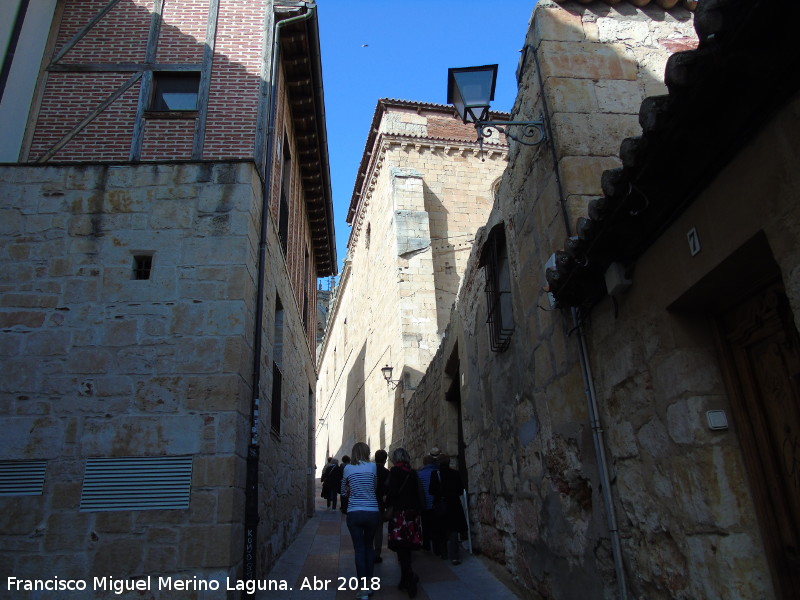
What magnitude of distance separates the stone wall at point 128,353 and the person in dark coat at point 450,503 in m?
1.78

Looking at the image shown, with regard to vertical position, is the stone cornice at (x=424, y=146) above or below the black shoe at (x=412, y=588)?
above

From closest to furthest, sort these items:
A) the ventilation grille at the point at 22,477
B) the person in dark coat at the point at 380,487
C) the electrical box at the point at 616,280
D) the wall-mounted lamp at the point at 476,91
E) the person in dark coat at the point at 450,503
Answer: the electrical box at the point at 616,280
the ventilation grille at the point at 22,477
the wall-mounted lamp at the point at 476,91
the person in dark coat at the point at 380,487
the person in dark coat at the point at 450,503

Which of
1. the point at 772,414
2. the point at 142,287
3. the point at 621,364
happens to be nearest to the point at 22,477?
the point at 142,287

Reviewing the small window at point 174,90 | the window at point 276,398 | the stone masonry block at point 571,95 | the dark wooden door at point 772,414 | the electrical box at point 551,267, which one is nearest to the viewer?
the dark wooden door at point 772,414

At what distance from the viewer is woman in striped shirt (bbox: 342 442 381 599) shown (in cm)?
465

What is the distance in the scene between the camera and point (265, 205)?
5871 millimetres

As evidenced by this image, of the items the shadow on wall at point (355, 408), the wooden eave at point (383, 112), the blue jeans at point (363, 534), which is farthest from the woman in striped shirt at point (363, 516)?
the shadow on wall at point (355, 408)

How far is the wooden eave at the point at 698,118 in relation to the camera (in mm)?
1838

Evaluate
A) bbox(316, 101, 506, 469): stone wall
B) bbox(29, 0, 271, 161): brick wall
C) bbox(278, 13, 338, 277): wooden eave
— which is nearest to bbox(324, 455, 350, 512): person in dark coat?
bbox(316, 101, 506, 469): stone wall

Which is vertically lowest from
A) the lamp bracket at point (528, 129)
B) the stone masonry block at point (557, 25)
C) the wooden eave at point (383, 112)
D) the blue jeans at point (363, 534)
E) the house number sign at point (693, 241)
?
the blue jeans at point (363, 534)

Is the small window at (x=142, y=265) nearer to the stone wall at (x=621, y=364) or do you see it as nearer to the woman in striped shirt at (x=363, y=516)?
the woman in striped shirt at (x=363, y=516)

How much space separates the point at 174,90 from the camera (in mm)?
6172

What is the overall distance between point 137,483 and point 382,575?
101 inches

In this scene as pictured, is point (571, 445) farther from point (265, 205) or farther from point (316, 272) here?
point (316, 272)
